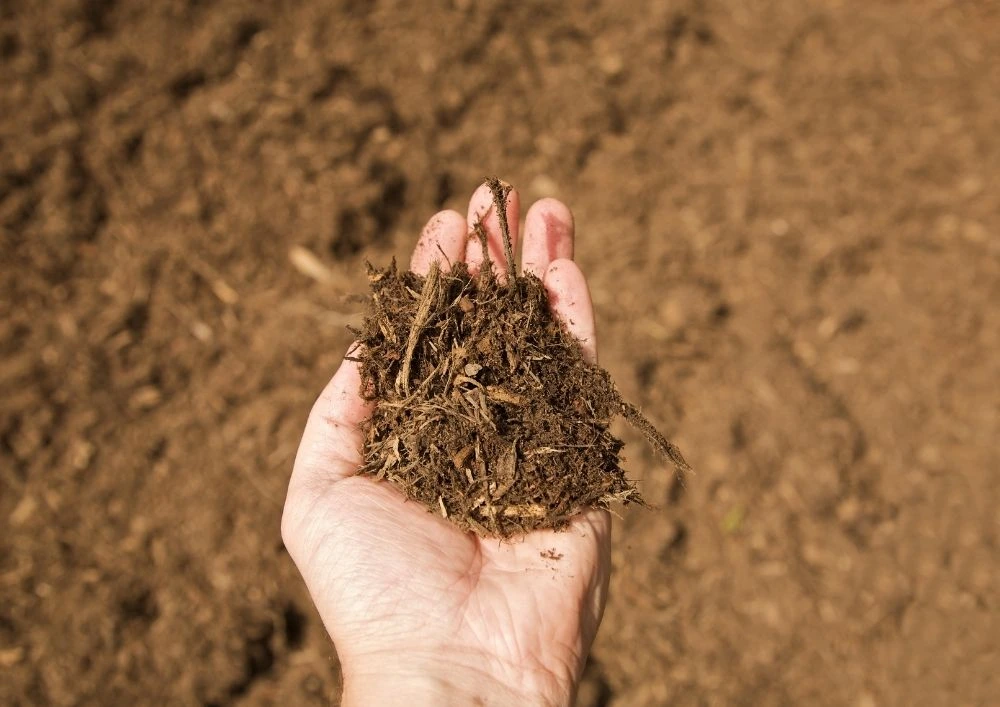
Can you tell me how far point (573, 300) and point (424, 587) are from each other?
43.8 inches

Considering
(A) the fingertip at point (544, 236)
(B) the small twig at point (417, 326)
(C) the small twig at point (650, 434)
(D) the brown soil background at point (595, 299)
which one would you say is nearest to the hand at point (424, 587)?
(B) the small twig at point (417, 326)

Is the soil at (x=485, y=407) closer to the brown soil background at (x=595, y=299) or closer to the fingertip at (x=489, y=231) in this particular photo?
the fingertip at (x=489, y=231)

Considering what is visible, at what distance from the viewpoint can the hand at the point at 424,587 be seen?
2.19 metres

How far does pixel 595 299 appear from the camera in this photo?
4258 mm

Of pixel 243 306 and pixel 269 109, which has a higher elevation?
pixel 269 109

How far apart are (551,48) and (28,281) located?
3353 millimetres

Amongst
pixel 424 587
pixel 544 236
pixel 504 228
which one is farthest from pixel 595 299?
pixel 424 587

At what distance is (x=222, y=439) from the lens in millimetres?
3750

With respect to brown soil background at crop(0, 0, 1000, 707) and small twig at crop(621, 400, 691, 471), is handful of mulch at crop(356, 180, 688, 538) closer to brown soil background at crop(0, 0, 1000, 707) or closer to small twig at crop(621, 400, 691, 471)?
small twig at crop(621, 400, 691, 471)

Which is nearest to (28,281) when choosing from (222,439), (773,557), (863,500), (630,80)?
(222,439)

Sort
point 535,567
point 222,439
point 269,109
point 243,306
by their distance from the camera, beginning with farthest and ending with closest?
point 269,109, point 243,306, point 222,439, point 535,567

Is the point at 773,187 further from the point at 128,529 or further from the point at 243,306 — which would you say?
the point at 128,529

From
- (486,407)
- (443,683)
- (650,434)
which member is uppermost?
(486,407)

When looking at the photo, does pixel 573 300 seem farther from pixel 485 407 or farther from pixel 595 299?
pixel 595 299
